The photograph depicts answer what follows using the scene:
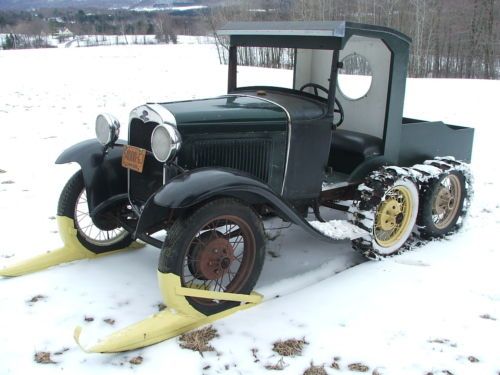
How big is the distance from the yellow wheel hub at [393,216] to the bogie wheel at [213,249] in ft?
4.33

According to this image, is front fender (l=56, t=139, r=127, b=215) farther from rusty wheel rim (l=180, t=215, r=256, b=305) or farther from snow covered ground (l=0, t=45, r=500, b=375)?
rusty wheel rim (l=180, t=215, r=256, b=305)

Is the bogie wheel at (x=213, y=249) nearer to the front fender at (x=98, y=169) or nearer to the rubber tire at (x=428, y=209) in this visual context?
the front fender at (x=98, y=169)

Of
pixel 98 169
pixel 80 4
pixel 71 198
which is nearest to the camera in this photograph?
pixel 98 169

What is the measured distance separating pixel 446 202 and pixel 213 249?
2.66m

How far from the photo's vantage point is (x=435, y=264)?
14.1ft

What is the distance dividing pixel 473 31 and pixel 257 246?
27702mm

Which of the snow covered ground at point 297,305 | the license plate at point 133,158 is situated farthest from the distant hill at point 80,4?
the license plate at point 133,158

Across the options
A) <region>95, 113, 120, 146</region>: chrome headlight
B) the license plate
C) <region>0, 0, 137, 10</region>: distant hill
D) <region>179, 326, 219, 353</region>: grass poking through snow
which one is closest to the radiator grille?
the license plate

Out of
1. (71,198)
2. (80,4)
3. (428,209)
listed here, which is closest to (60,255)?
(71,198)

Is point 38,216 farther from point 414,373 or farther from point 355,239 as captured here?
point 414,373

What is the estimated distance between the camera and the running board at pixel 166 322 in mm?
2953

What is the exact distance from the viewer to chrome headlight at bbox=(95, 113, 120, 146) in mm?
3981

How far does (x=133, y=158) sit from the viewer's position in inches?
147

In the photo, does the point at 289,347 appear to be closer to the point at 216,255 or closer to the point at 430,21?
the point at 216,255
